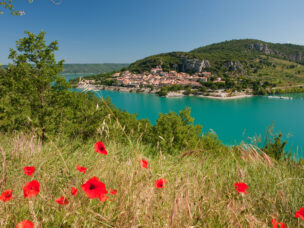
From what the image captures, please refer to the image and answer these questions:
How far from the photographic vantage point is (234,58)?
13062cm

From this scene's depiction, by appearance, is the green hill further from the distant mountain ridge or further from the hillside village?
the hillside village

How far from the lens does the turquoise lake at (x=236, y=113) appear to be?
159 ft

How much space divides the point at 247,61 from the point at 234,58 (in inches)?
369

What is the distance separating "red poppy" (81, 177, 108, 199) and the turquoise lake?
140 feet

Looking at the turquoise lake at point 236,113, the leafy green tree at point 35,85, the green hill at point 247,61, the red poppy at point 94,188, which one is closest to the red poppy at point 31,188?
the red poppy at point 94,188

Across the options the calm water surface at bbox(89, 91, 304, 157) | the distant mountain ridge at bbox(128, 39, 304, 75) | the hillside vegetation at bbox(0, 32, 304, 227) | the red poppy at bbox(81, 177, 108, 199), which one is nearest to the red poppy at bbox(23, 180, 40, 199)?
the hillside vegetation at bbox(0, 32, 304, 227)

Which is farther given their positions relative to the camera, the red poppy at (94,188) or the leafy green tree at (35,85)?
the leafy green tree at (35,85)

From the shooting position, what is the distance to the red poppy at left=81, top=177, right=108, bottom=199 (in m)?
0.85

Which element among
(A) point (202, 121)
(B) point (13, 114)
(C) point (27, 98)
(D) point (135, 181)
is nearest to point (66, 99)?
(C) point (27, 98)

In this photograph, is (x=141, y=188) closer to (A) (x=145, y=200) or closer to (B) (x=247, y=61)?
(A) (x=145, y=200)

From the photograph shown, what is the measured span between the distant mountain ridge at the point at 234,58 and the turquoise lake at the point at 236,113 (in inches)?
1846

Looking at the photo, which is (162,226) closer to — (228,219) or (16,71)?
(228,219)

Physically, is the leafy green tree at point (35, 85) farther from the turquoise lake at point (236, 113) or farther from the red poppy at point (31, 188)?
the turquoise lake at point (236, 113)

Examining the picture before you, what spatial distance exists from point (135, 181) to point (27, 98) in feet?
35.7
